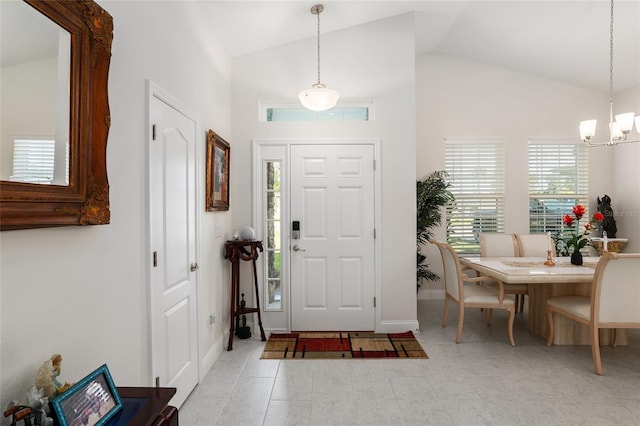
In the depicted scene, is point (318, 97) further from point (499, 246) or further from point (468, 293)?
point (499, 246)

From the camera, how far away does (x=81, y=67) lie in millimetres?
1371

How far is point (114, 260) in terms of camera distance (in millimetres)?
1667

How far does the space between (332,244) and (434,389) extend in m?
1.77

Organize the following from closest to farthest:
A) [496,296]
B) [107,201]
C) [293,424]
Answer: [107,201]
[293,424]
[496,296]

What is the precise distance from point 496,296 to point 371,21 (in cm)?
328

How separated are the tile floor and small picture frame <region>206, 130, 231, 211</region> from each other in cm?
146

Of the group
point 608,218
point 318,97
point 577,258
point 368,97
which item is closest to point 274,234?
point 318,97

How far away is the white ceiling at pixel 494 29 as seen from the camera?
3.29 meters

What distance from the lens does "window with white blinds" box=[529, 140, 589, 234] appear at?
17.3ft

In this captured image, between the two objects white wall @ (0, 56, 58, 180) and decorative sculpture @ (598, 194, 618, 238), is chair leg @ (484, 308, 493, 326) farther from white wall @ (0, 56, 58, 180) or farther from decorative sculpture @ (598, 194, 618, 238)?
white wall @ (0, 56, 58, 180)

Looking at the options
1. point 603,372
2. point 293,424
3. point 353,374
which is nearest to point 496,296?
point 603,372

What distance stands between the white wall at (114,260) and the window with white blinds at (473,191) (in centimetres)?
394

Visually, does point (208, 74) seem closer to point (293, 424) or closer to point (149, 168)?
point (149, 168)

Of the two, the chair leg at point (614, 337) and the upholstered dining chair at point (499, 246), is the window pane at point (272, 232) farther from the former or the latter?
the chair leg at point (614, 337)
